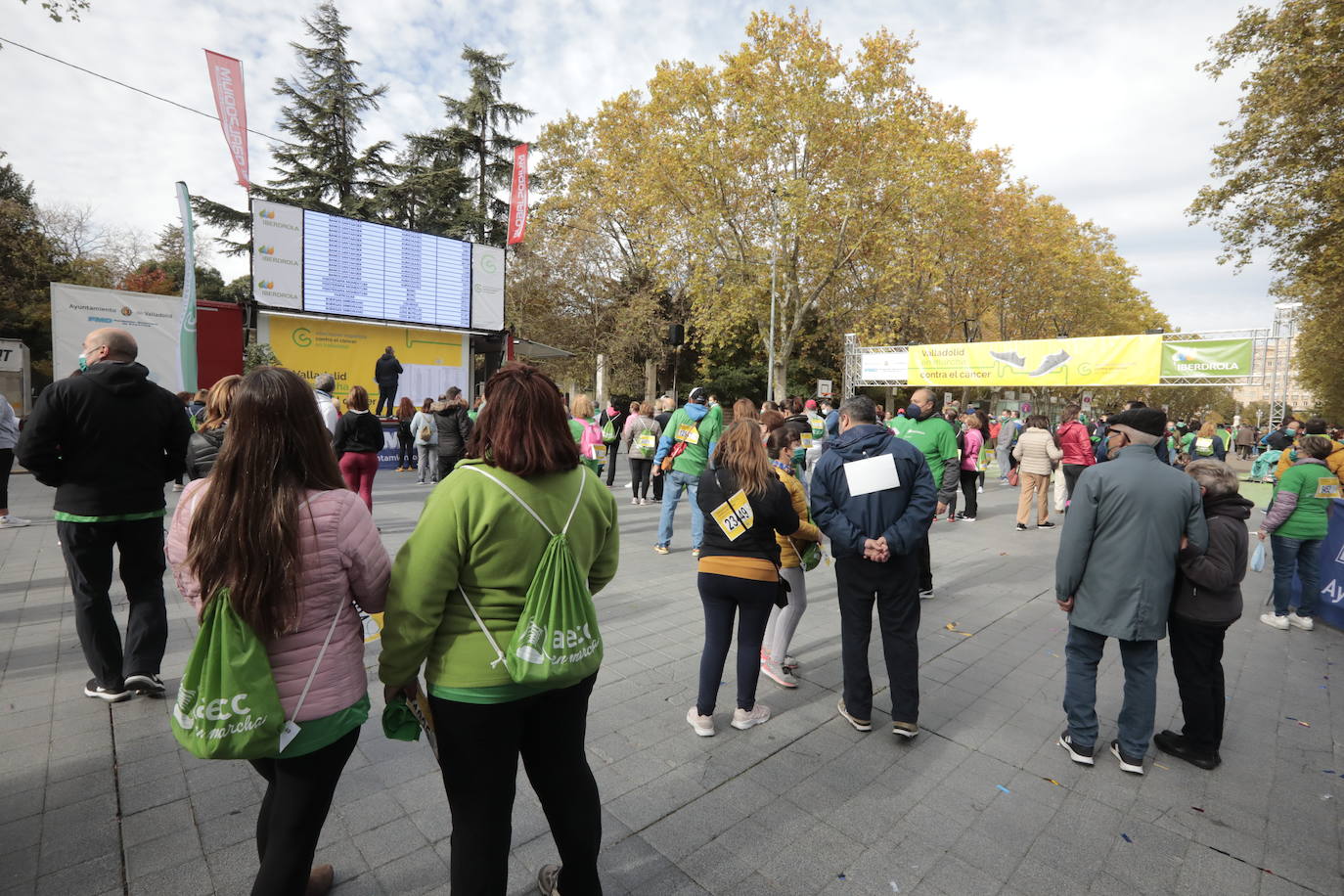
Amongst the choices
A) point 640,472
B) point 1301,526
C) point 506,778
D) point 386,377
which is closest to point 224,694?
point 506,778

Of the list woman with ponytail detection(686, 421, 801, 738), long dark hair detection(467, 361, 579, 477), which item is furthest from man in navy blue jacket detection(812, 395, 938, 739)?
long dark hair detection(467, 361, 579, 477)

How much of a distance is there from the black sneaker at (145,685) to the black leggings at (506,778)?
2.96 meters

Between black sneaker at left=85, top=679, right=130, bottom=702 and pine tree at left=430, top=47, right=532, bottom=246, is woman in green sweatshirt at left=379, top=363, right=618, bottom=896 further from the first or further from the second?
pine tree at left=430, top=47, right=532, bottom=246

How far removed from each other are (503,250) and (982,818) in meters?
18.9

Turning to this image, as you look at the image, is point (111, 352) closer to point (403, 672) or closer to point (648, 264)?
point (403, 672)

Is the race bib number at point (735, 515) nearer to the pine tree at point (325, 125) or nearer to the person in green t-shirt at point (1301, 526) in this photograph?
the person in green t-shirt at point (1301, 526)

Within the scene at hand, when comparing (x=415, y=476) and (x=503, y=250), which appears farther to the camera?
(x=503, y=250)

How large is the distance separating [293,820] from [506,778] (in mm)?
570

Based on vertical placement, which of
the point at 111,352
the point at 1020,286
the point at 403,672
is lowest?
the point at 403,672

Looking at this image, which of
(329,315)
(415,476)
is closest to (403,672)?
(415,476)

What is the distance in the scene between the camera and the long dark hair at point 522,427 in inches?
70.6

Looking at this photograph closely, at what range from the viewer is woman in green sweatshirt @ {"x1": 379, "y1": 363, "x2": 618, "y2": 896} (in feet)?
5.66

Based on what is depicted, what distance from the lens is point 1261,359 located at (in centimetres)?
1548

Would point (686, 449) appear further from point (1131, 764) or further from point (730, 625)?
point (1131, 764)
